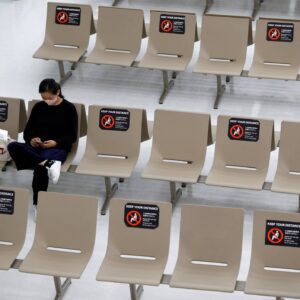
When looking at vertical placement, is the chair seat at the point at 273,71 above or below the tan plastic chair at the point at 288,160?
above

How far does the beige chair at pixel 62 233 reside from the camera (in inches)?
314

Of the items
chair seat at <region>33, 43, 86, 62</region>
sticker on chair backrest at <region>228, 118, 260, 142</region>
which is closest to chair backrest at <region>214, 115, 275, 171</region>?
sticker on chair backrest at <region>228, 118, 260, 142</region>

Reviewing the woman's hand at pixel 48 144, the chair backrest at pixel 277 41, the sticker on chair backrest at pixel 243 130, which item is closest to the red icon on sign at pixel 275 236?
the sticker on chair backrest at pixel 243 130

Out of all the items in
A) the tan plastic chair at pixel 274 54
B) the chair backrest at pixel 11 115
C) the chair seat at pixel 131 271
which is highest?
the tan plastic chair at pixel 274 54

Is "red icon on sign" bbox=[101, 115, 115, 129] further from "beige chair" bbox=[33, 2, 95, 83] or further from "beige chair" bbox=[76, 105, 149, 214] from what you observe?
"beige chair" bbox=[33, 2, 95, 83]

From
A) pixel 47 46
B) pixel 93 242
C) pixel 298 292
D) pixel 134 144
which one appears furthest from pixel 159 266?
pixel 47 46

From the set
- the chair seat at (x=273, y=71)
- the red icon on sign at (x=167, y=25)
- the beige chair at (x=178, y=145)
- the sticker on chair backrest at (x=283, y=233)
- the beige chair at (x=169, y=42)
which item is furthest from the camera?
the red icon on sign at (x=167, y=25)

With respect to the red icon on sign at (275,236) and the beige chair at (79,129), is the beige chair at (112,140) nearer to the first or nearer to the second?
the beige chair at (79,129)

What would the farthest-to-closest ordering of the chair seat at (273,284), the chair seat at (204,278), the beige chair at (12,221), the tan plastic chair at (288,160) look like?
the tan plastic chair at (288,160) < the beige chair at (12,221) < the chair seat at (204,278) < the chair seat at (273,284)

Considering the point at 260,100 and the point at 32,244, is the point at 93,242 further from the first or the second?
the point at 260,100

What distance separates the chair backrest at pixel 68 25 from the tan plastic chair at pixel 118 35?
141mm

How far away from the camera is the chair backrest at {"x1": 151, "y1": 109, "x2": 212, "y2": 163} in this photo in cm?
902

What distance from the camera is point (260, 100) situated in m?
10.5

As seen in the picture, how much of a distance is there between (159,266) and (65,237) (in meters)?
0.77
